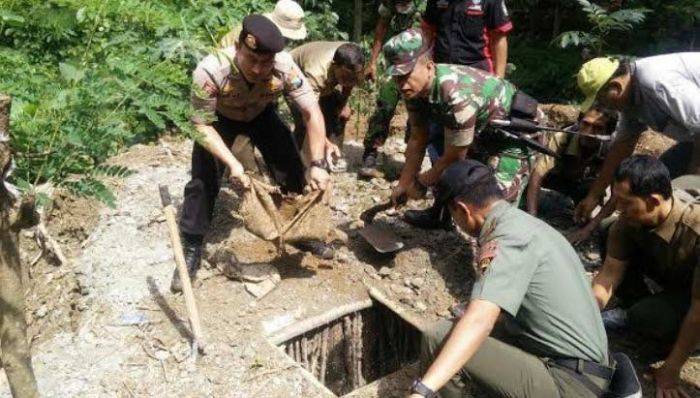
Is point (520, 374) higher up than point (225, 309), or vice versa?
point (520, 374)

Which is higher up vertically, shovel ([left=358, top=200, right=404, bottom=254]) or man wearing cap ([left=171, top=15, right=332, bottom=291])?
man wearing cap ([left=171, top=15, right=332, bottom=291])

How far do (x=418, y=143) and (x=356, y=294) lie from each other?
116cm

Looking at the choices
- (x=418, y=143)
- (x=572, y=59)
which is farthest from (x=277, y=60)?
(x=572, y=59)

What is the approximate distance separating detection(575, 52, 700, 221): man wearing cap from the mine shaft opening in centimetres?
195

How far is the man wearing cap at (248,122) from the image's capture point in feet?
11.9

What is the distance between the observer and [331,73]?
4.92 metres

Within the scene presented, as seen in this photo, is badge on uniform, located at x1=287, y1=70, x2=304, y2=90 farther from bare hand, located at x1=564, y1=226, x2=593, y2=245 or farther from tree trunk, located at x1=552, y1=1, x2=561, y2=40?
tree trunk, located at x1=552, y1=1, x2=561, y2=40

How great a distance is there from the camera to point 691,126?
359 cm

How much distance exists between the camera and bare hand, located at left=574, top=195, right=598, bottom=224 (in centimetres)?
454

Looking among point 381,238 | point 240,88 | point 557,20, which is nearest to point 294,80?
point 240,88

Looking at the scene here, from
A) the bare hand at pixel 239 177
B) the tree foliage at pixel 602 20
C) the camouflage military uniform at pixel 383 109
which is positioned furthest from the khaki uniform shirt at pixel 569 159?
the bare hand at pixel 239 177

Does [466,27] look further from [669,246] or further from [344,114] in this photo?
[669,246]

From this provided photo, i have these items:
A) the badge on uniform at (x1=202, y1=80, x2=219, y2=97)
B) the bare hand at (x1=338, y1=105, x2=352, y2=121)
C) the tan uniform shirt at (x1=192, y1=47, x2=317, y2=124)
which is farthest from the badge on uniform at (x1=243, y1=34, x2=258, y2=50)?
the bare hand at (x1=338, y1=105, x2=352, y2=121)

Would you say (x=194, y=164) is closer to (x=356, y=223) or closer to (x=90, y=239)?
(x=90, y=239)
